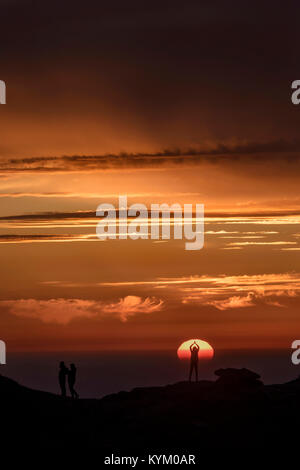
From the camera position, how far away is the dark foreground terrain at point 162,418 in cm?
7406

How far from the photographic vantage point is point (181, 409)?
77.4 metres

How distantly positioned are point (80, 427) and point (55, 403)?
14.0 feet

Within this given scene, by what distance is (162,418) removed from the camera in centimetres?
7612

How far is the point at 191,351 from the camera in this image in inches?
3103

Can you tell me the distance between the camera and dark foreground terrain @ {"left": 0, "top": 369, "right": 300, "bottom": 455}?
243 feet

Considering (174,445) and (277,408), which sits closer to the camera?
(174,445)
